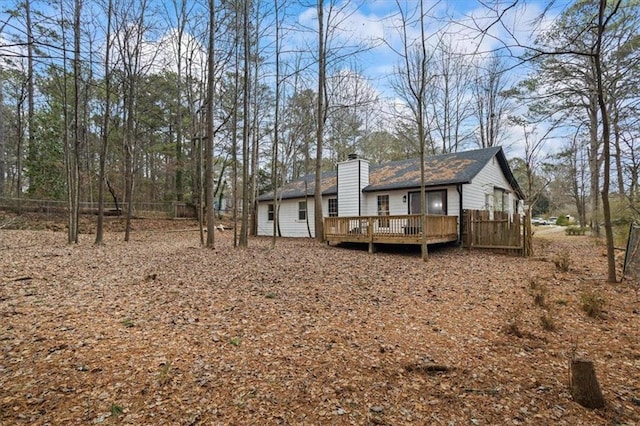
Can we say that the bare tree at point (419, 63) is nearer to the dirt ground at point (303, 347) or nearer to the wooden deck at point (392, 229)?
the wooden deck at point (392, 229)

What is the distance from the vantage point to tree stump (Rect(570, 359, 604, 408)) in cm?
261

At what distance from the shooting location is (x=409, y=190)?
13.3m

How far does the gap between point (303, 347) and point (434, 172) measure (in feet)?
38.3

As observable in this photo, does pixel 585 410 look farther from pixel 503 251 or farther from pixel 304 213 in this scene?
pixel 304 213

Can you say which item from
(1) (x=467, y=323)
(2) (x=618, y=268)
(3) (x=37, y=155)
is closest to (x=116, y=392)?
(1) (x=467, y=323)

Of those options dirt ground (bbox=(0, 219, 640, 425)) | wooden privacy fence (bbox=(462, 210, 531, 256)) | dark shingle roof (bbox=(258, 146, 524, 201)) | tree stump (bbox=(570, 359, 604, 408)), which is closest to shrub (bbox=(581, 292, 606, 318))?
dirt ground (bbox=(0, 219, 640, 425))

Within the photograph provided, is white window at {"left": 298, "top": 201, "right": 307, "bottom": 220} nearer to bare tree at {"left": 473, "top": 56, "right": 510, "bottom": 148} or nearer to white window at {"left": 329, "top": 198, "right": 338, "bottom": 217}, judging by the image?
white window at {"left": 329, "top": 198, "right": 338, "bottom": 217}

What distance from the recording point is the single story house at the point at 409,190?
1250 cm

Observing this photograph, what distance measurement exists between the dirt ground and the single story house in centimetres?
A: 576

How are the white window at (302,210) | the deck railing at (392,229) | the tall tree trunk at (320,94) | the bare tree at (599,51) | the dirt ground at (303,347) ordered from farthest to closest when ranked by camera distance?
the white window at (302,210)
the tall tree trunk at (320,94)
the deck railing at (392,229)
the bare tree at (599,51)
the dirt ground at (303,347)

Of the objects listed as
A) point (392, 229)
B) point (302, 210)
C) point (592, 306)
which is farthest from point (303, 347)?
point (302, 210)

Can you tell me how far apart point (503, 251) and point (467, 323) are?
7.54 metres

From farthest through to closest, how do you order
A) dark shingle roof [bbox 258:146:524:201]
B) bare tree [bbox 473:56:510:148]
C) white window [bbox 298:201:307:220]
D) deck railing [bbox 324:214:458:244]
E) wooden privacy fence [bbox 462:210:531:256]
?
1. bare tree [bbox 473:56:510:148]
2. white window [bbox 298:201:307:220]
3. dark shingle roof [bbox 258:146:524:201]
4. deck railing [bbox 324:214:458:244]
5. wooden privacy fence [bbox 462:210:531:256]

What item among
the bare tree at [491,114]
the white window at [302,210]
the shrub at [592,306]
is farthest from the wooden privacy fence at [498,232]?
the bare tree at [491,114]
